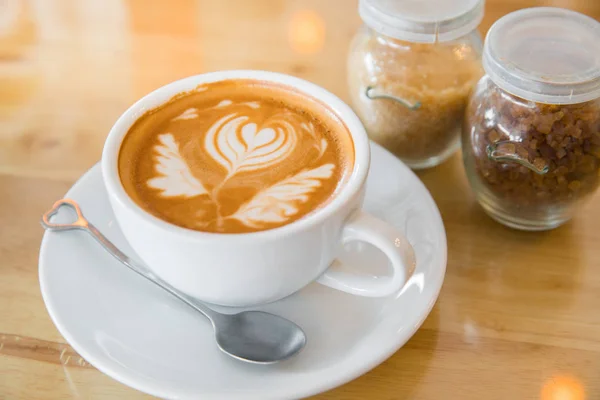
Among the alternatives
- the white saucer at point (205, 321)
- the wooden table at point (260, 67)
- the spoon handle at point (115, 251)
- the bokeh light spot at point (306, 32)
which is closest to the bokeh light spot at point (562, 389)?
the wooden table at point (260, 67)

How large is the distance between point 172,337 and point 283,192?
0.21m

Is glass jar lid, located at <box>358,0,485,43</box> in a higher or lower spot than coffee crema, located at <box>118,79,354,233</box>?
higher

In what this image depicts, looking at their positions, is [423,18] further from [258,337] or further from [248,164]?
[258,337]

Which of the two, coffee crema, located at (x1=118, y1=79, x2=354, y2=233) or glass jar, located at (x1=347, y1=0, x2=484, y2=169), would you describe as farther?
glass jar, located at (x1=347, y1=0, x2=484, y2=169)

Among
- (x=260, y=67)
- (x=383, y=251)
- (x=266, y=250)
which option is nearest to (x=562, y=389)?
(x=383, y=251)

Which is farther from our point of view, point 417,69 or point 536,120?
point 417,69

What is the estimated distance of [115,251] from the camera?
33.0 inches

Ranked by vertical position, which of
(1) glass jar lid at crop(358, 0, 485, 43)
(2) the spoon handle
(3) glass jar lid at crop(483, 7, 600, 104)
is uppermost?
(1) glass jar lid at crop(358, 0, 485, 43)

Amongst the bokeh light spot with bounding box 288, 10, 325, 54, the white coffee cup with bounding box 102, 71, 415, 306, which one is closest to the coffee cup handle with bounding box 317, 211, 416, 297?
the white coffee cup with bounding box 102, 71, 415, 306

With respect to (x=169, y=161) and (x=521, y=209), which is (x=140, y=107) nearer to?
(x=169, y=161)

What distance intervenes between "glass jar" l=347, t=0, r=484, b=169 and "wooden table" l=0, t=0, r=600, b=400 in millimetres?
91

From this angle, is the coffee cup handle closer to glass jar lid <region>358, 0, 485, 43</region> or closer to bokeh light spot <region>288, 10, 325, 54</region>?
glass jar lid <region>358, 0, 485, 43</region>

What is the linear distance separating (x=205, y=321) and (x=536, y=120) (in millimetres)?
485

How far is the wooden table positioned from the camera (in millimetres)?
780
